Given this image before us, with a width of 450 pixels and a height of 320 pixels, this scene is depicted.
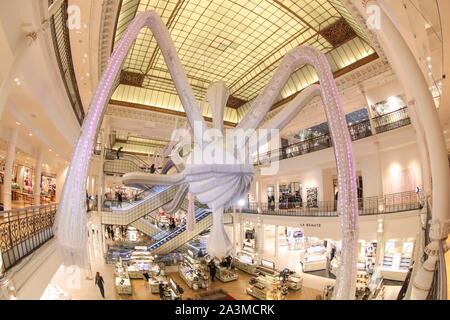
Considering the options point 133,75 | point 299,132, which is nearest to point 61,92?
point 133,75

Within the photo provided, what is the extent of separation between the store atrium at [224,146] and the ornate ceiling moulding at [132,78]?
0.13m

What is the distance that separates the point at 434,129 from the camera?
2.21 meters

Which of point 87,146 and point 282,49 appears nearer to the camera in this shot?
point 87,146

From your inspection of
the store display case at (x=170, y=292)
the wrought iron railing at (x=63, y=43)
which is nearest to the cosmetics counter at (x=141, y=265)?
the store display case at (x=170, y=292)

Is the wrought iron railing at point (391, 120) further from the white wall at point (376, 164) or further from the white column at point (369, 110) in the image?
the white wall at point (376, 164)

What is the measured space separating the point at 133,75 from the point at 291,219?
34.6 feet

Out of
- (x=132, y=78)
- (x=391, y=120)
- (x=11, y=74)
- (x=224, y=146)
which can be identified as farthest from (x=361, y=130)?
(x=132, y=78)

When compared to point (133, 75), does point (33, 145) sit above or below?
below

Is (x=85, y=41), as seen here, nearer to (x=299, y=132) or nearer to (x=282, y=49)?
(x=282, y=49)

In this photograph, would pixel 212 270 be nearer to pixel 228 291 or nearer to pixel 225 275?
pixel 225 275

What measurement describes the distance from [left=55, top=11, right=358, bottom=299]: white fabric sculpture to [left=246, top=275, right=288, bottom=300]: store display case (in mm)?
7286

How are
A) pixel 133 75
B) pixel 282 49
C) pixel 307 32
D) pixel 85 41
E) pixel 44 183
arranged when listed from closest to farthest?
pixel 85 41 → pixel 307 32 → pixel 282 49 → pixel 133 75 → pixel 44 183

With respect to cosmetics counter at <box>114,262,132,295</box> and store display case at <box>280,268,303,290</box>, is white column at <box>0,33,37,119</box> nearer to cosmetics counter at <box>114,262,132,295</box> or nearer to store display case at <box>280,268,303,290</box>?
cosmetics counter at <box>114,262,132,295</box>

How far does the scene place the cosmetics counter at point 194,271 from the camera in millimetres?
9148
